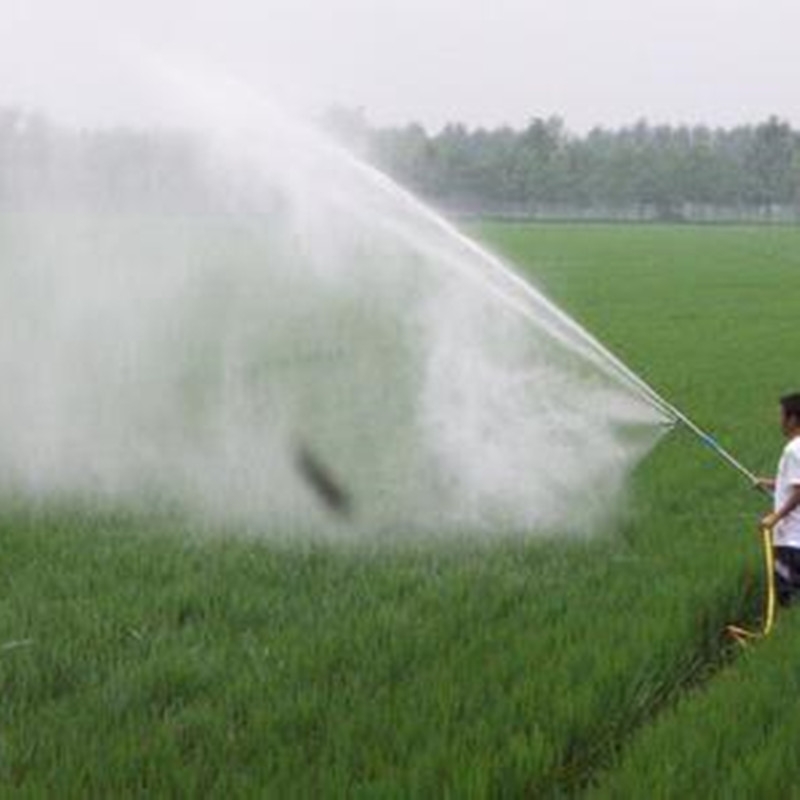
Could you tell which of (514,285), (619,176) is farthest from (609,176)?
(514,285)

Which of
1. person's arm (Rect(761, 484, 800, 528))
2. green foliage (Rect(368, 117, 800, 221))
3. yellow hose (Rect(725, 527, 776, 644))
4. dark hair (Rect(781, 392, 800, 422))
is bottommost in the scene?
yellow hose (Rect(725, 527, 776, 644))

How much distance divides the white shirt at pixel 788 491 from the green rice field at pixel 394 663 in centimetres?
34

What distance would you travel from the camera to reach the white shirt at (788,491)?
6.74 meters

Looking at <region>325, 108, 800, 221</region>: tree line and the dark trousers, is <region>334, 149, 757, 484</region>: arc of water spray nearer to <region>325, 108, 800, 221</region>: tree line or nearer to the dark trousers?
the dark trousers

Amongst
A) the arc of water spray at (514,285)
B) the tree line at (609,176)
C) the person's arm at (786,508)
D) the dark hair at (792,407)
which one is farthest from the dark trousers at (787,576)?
the tree line at (609,176)

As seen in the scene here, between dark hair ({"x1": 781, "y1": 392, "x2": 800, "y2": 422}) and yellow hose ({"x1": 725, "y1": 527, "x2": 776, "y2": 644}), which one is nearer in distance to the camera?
yellow hose ({"x1": 725, "y1": 527, "x2": 776, "y2": 644})

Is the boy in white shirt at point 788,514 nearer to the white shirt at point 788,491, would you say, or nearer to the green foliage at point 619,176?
the white shirt at point 788,491

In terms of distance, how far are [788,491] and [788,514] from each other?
0.43ft

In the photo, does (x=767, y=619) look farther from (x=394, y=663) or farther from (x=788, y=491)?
(x=394, y=663)

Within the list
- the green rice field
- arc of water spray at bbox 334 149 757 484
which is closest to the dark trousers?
the green rice field

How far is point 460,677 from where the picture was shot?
5605 mm

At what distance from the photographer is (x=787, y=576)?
23.5 feet

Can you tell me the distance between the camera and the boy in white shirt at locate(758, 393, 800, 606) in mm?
6758

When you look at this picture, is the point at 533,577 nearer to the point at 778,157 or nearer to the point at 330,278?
the point at 330,278
